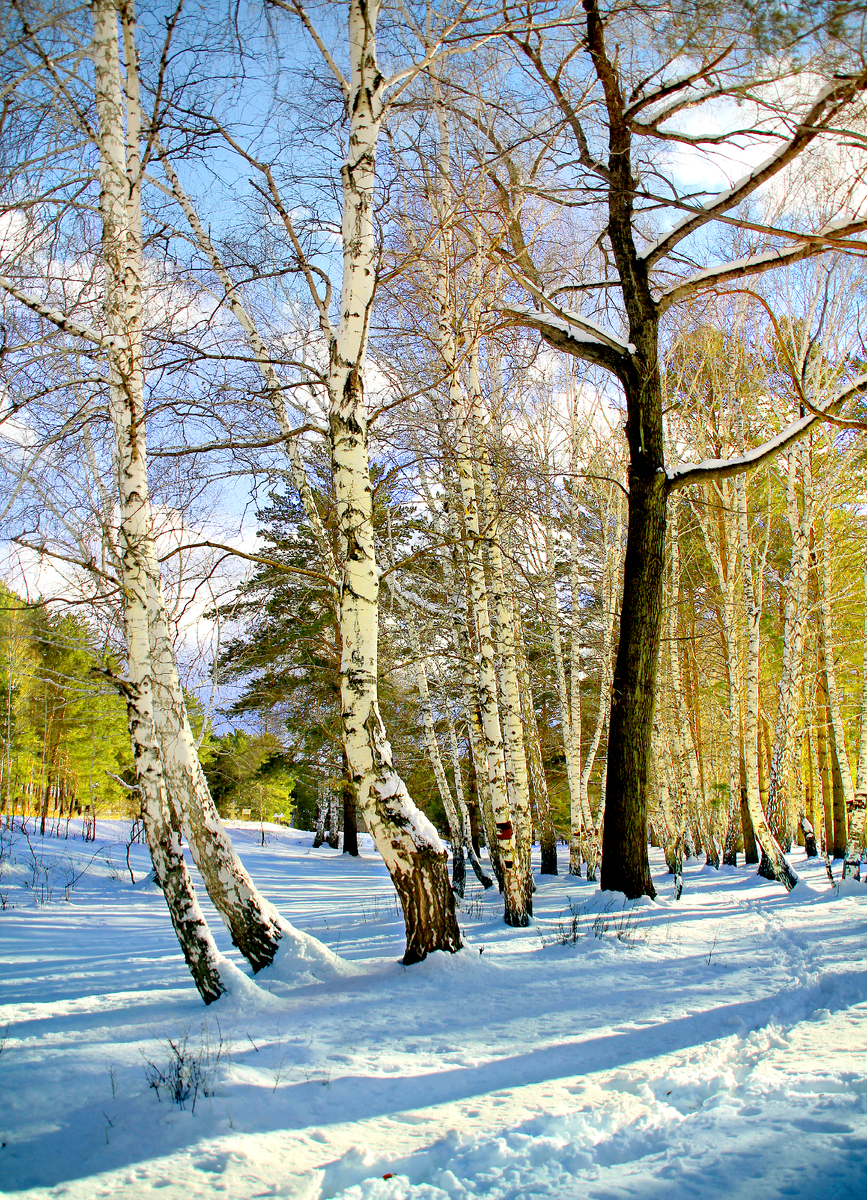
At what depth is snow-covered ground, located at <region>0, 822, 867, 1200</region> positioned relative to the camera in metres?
2.19

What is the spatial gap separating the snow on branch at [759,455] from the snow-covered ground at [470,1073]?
4.40 meters

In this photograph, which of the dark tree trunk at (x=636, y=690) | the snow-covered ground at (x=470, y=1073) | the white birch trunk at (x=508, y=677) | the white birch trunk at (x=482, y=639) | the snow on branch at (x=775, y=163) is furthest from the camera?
the white birch trunk at (x=508, y=677)

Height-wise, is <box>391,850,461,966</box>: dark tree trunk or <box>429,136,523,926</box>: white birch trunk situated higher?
<box>429,136,523,926</box>: white birch trunk

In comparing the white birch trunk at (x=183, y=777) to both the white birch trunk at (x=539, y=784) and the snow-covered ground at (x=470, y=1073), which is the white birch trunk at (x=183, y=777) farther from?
the white birch trunk at (x=539, y=784)

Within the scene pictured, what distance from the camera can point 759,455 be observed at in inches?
265

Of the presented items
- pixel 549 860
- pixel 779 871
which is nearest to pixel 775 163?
pixel 779 871

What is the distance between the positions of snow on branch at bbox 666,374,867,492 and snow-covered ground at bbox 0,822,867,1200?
14.4 feet

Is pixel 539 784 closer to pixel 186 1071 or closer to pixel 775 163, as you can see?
pixel 775 163

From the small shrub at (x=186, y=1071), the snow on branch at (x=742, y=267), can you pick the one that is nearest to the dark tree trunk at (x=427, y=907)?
the small shrub at (x=186, y=1071)

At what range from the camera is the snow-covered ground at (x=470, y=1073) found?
7.19 feet

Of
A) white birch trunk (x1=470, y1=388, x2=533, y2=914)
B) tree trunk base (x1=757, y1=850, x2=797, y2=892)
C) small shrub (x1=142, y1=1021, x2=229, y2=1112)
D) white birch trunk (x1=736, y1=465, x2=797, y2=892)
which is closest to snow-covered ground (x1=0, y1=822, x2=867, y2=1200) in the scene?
small shrub (x1=142, y1=1021, x2=229, y2=1112)

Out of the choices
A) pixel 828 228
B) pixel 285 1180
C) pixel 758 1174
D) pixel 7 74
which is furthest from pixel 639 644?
pixel 7 74

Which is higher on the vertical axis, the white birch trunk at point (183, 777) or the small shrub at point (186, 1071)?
the white birch trunk at point (183, 777)

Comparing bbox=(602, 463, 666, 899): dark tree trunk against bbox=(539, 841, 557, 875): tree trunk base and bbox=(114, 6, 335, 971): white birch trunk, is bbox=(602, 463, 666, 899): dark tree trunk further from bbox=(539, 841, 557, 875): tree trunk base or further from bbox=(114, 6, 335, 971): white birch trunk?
bbox=(539, 841, 557, 875): tree trunk base
